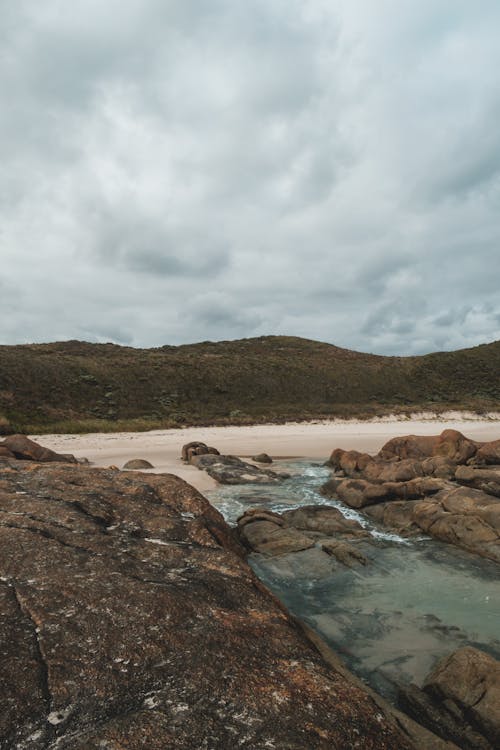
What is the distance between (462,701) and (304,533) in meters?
6.80

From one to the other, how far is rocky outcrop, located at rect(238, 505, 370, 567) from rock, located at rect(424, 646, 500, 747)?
187 inches

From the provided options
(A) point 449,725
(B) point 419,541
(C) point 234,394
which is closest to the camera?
(A) point 449,725

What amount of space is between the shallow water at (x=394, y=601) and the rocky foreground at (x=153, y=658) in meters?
2.53

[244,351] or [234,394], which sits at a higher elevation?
[244,351]

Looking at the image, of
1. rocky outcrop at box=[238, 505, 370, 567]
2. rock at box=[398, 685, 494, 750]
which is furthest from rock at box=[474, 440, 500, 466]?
rock at box=[398, 685, 494, 750]

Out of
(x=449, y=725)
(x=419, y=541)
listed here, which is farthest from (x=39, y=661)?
(x=419, y=541)

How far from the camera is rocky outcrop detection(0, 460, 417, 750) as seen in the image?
2430mm

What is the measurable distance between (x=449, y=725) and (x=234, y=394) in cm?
5471

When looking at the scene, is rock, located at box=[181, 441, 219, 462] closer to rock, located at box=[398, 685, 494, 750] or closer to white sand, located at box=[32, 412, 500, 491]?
white sand, located at box=[32, 412, 500, 491]

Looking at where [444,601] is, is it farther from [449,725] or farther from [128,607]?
[128,607]

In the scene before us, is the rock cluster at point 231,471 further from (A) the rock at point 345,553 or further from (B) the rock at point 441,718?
(B) the rock at point 441,718

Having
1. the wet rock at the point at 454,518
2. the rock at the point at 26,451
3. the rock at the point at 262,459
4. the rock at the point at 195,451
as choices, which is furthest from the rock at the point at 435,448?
the rock at the point at 26,451

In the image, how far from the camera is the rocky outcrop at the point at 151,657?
243 cm

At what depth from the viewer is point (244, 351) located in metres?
88.6
